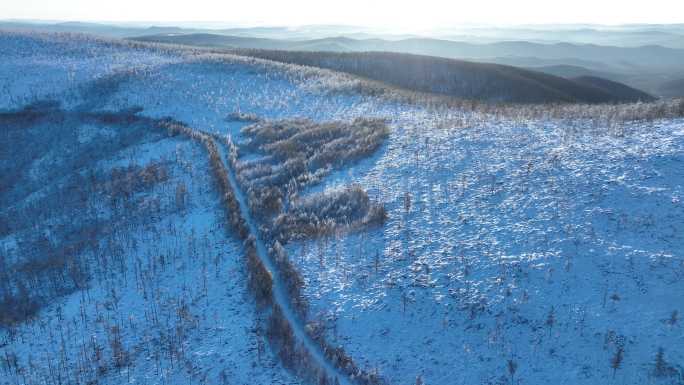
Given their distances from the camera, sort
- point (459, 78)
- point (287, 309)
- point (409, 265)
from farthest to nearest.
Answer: point (459, 78), point (409, 265), point (287, 309)

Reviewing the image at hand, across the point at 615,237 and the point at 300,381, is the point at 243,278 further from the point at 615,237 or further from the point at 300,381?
the point at 615,237

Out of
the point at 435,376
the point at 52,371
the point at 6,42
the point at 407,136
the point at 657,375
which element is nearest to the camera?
the point at 657,375

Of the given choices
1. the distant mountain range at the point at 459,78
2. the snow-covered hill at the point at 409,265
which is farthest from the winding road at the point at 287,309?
the distant mountain range at the point at 459,78

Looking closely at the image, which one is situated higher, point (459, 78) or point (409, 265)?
point (459, 78)

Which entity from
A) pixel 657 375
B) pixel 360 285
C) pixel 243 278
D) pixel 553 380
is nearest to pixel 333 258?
pixel 360 285

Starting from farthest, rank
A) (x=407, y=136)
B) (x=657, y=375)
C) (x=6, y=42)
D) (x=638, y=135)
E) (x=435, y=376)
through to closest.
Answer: (x=6, y=42)
(x=407, y=136)
(x=638, y=135)
(x=435, y=376)
(x=657, y=375)

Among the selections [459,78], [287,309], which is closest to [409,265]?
[287,309]

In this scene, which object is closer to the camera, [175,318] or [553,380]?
[553,380]

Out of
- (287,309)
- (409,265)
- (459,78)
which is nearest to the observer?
(287,309)

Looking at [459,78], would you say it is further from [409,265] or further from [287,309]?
[287,309]

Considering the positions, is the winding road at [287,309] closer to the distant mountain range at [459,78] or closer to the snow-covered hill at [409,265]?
the snow-covered hill at [409,265]
